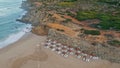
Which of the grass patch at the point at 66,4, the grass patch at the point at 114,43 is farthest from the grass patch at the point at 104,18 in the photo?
the grass patch at the point at 66,4

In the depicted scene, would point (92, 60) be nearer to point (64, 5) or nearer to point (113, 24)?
point (113, 24)

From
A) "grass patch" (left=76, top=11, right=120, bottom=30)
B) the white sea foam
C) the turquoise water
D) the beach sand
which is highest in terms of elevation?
"grass patch" (left=76, top=11, right=120, bottom=30)

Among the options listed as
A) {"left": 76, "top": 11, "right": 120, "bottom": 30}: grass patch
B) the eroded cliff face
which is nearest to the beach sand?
the eroded cliff face

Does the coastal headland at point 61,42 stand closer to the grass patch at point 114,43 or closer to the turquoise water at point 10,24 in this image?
the grass patch at point 114,43

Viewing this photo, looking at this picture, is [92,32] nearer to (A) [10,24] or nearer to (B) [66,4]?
(A) [10,24]

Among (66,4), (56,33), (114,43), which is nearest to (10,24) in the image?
(66,4)

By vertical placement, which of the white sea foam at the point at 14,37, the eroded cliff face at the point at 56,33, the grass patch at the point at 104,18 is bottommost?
the white sea foam at the point at 14,37

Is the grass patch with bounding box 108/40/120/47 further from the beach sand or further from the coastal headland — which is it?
the beach sand
